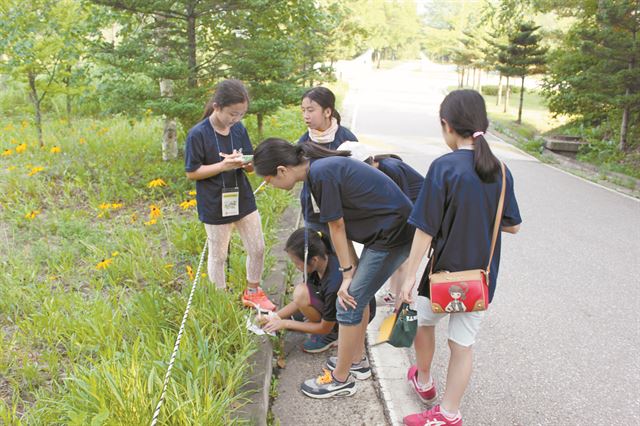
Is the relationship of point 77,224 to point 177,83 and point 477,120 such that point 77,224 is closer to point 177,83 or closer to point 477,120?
point 177,83

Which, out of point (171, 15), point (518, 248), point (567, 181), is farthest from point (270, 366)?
point (567, 181)

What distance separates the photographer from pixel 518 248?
19.7ft

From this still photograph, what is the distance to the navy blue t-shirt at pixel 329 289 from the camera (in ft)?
11.3

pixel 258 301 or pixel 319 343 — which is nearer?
pixel 319 343

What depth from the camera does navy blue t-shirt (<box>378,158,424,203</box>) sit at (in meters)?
3.59

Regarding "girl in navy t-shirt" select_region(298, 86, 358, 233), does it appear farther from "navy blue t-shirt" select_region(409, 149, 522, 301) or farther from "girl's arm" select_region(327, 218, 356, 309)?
"navy blue t-shirt" select_region(409, 149, 522, 301)

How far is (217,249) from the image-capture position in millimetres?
3781

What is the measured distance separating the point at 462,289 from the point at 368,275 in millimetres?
595

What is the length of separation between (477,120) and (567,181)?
853 cm

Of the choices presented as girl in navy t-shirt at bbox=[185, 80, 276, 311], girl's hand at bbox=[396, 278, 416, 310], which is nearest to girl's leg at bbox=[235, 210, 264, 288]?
girl in navy t-shirt at bbox=[185, 80, 276, 311]

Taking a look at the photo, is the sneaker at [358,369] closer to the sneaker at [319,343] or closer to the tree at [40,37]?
the sneaker at [319,343]

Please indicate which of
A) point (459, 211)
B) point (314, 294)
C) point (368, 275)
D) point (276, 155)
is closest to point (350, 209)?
point (368, 275)

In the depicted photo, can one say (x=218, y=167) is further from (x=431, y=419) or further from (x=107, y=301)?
(x=431, y=419)

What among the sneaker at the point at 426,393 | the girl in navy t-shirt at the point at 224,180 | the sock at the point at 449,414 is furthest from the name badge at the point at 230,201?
the sock at the point at 449,414
